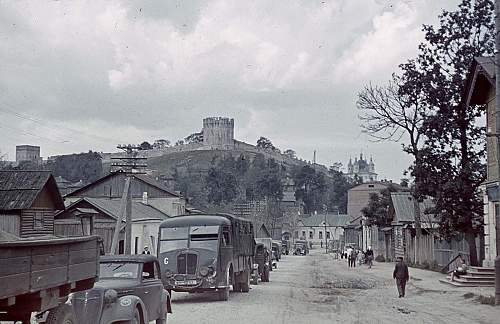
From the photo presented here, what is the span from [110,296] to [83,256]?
1877 millimetres

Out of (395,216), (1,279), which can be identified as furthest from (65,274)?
(395,216)

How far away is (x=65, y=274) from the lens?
8438 millimetres

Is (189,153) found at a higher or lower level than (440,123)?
higher

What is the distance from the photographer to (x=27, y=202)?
34125 mm

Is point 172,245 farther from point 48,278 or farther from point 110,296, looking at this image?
point 48,278

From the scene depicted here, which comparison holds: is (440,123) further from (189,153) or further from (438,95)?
(189,153)

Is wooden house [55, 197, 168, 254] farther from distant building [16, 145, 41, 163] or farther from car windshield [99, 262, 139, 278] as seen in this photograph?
distant building [16, 145, 41, 163]

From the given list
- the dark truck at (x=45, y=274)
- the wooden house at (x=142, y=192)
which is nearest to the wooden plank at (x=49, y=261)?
the dark truck at (x=45, y=274)

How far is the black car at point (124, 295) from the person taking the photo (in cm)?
1003

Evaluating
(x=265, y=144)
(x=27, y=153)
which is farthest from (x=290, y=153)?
(x=27, y=153)

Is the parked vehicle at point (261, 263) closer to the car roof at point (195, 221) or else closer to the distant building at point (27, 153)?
the car roof at point (195, 221)

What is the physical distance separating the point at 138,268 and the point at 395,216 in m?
49.6

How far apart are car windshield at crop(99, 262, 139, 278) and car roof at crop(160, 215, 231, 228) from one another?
1149 centimetres

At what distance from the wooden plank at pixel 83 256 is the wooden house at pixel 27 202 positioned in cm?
2516
